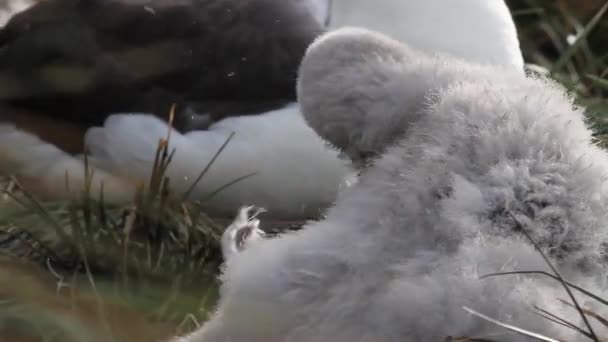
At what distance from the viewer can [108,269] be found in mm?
2420

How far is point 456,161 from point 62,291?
86 centimetres

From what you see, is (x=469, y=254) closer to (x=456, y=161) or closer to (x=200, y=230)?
(x=456, y=161)

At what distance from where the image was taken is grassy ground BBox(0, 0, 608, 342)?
212cm

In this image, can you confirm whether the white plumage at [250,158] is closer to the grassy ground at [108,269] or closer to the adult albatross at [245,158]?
the adult albatross at [245,158]

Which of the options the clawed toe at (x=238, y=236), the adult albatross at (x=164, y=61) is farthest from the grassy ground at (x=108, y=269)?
the adult albatross at (x=164, y=61)

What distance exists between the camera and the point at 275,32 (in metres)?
3.20

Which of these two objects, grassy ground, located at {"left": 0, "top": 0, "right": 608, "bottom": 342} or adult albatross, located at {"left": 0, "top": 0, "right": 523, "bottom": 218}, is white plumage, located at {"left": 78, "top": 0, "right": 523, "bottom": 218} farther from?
grassy ground, located at {"left": 0, "top": 0, "right": 608, "bottom": 342}

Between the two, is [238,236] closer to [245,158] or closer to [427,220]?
[427,220]

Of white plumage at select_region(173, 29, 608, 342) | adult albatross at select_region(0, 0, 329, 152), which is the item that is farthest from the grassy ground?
adult albatross at select_region(0, 0, 329, 152)

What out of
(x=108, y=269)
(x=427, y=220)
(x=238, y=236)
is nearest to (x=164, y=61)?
(x=108, y=269)

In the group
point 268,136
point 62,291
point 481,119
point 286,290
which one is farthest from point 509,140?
point 268,136

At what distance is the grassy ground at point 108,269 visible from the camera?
2123 mm

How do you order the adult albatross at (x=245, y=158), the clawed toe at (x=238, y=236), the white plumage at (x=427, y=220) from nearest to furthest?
the white plumage at (x=427, y=220), the clawed toe at (x=238, y=236), the adult albatross at (x=245, y=158)

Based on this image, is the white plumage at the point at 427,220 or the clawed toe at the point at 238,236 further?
the clawed toe at the point at 238,236
